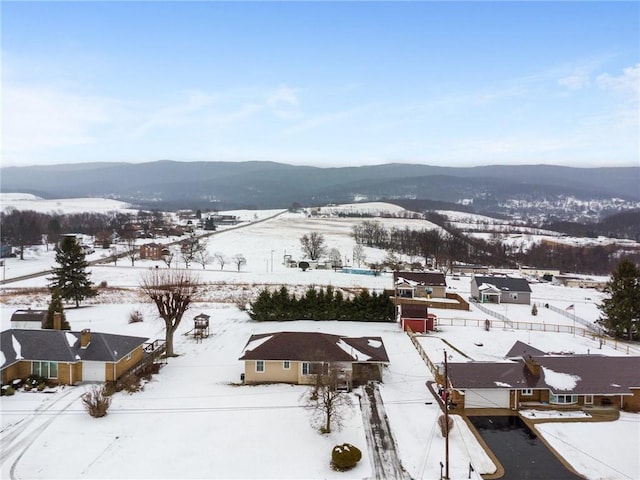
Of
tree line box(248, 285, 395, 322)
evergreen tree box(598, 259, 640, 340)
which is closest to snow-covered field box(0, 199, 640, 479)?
evergreen tree box(598, 259, 640, 340)

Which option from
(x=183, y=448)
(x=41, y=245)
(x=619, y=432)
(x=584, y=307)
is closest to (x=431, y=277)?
(x=584, y=307)

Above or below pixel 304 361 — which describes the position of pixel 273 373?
below

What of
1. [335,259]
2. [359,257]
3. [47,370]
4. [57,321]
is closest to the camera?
[47,370]

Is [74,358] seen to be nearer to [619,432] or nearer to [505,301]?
[619,432]

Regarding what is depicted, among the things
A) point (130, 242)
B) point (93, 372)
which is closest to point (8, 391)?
point (93, 372)

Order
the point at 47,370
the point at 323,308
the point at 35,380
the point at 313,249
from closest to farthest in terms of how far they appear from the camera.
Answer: the point at 35,380 < the point at 47,370 < the point at 323,308 < the point at 313,249

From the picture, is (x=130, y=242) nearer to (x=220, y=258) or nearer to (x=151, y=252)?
(x=151, y=252)

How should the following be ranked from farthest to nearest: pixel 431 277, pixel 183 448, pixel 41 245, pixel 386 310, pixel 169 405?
pixel 41 245, pixel 431 277, pixel 386 310, pixel 169 405, pixel 183 448
